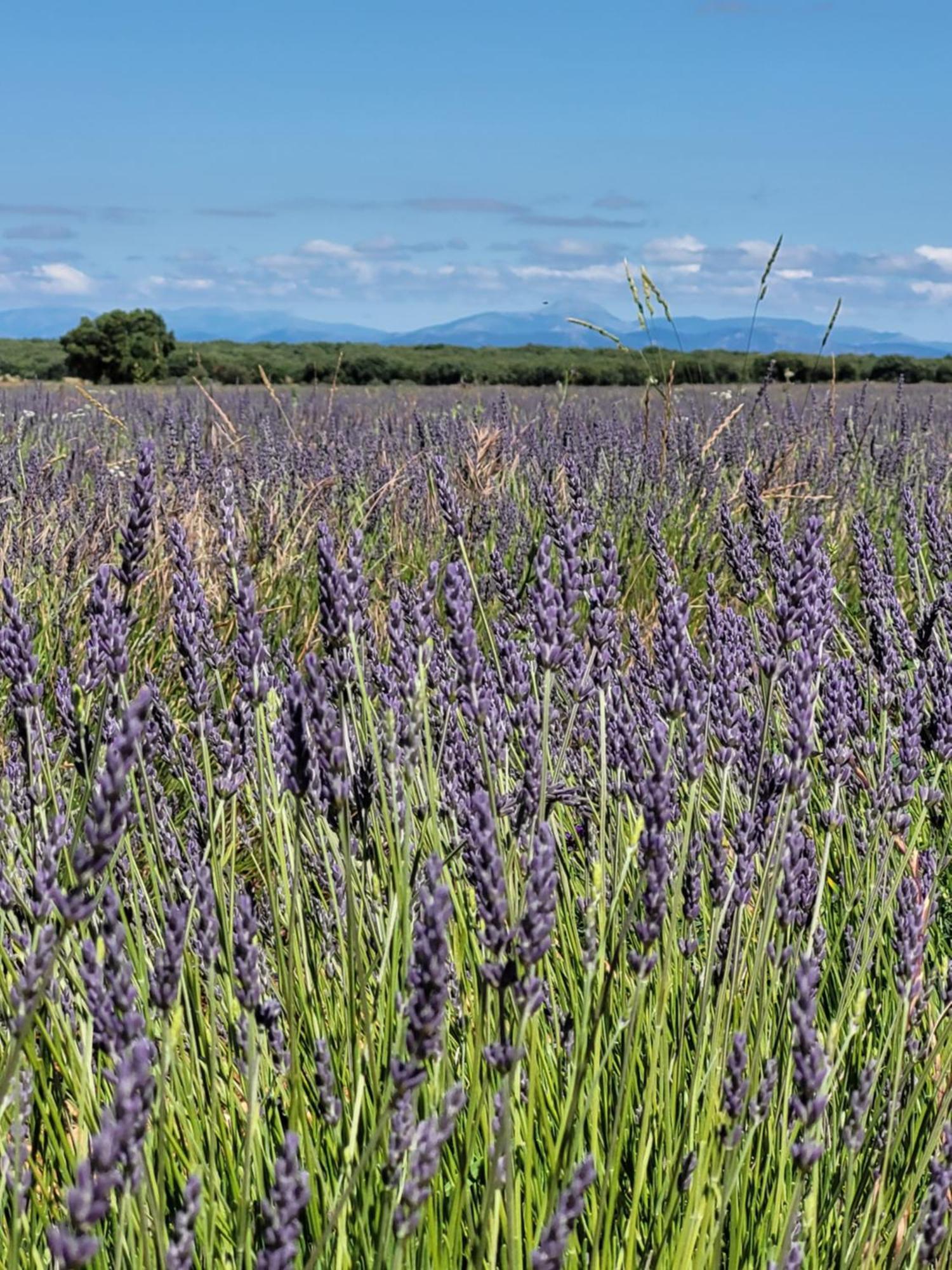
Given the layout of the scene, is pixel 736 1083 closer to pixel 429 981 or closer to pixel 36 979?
pixel 429 981

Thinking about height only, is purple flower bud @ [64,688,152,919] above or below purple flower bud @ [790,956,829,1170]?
above

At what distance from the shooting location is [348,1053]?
1485mm

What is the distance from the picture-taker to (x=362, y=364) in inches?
1019

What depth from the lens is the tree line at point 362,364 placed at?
23562 mm

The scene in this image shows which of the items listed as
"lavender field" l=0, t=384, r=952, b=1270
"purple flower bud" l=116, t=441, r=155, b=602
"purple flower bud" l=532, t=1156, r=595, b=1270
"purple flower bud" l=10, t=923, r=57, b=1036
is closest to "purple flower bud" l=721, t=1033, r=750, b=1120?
"lavender field" l=0, t=384, r=952, b=1270

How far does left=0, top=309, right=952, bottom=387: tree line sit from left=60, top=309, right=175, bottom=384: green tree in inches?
0.8

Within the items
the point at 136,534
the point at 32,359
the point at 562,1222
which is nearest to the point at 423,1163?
the point at 562,1222

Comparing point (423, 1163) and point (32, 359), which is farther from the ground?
point (32, 359)

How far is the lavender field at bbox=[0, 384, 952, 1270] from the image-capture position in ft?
3.47

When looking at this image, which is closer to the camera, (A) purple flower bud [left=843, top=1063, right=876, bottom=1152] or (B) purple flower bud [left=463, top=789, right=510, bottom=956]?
(B) purple flower bud [left=463, top=789, right=510, bottom=956]

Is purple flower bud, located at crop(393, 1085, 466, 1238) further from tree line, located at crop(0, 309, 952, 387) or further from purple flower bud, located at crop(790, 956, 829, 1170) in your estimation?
tree line, located at crop(0, 309, 952, 387)

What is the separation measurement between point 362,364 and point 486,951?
25.0m

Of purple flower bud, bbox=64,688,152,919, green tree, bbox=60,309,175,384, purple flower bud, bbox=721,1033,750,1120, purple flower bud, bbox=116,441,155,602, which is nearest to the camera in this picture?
purple flower bud, bbox=64,688,152,919

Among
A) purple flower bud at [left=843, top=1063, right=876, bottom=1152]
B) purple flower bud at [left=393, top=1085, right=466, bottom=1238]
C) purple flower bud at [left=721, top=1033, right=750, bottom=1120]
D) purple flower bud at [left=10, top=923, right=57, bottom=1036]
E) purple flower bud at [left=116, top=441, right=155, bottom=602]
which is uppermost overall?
purple flower bud at [left=116, top=441, right=155, bottom=602]
